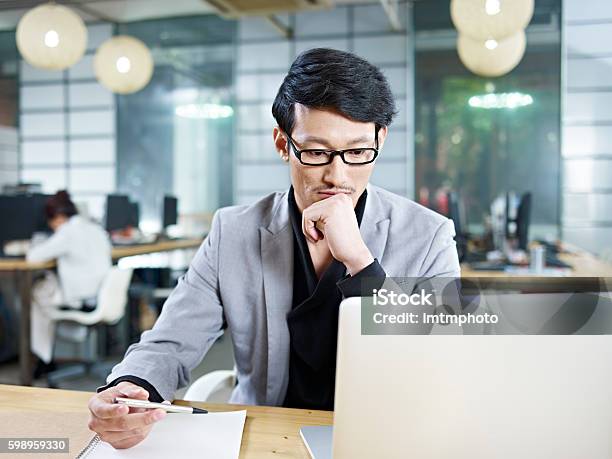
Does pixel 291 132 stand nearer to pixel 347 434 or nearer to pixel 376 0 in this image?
pixel 347 434

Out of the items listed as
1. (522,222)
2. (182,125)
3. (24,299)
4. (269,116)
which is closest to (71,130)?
(182,125)

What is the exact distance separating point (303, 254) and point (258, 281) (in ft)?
0.39

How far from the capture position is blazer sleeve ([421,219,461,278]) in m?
1.40

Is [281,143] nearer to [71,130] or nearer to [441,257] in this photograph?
[441,257]

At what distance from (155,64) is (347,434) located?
690 centimetres

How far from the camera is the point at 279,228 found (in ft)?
4.87

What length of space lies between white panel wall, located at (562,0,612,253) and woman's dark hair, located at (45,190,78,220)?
15.0 feet

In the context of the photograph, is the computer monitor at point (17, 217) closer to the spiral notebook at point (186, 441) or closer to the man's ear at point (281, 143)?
the man's ear at point (281, 143)

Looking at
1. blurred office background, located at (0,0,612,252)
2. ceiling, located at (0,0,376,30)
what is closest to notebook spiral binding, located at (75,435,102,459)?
blurred office background, located at (0,0,612,252)

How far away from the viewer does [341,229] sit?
1257 millimetres

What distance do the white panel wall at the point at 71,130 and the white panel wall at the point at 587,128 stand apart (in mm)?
4895

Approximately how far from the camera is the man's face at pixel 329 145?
1273 millimetres

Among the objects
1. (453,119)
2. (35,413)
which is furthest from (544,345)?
(453,119)

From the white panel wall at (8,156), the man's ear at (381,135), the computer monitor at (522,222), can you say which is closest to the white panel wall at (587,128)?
the computer monitor at (522,222)
